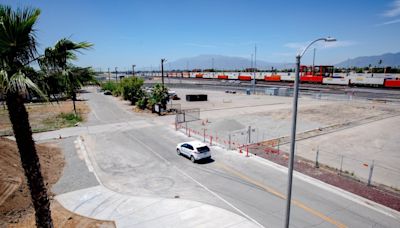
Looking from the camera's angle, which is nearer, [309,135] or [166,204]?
[166,204]

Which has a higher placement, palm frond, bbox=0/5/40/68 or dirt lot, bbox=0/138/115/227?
palm frond, bbox=0/5/40/68

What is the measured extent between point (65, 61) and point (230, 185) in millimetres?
11957

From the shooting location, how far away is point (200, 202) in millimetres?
13508

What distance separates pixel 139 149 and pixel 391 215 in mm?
19123

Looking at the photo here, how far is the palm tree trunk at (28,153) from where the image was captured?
6.80 meters

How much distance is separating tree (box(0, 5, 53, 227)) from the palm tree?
16.5 inches

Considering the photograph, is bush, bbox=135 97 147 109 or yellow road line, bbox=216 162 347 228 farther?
bush, bbox=135 97 147 109

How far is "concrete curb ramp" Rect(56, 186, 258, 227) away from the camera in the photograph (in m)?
11.6

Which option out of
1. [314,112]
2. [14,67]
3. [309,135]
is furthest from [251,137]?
[14,67]

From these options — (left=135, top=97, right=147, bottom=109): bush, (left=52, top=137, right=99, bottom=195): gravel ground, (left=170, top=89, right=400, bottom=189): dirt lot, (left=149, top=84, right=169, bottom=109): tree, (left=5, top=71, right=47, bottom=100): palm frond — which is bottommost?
(left=52, top=137, right=99, bottom=195): gravel ground

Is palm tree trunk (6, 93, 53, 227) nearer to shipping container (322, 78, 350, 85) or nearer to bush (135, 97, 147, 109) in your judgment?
bush (135, 97, 147, 109)

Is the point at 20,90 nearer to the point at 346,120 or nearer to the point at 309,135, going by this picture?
the point at 309,135

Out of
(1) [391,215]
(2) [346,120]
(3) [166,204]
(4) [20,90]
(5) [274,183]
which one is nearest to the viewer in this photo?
(4) [20,90]

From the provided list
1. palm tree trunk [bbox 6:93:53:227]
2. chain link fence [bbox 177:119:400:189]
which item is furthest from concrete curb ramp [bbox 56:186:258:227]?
chain link fence [bbox 177:119:400:189]
